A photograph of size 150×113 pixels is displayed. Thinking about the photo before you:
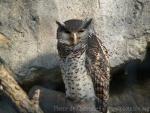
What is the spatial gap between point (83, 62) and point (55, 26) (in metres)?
0.53

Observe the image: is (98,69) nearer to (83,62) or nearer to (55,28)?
(83,62)

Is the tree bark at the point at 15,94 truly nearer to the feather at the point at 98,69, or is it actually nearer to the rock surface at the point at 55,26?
the feather at the point at 98,69

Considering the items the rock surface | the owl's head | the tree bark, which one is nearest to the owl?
the owl's head

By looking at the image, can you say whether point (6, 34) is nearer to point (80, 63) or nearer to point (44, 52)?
point (44, 52)

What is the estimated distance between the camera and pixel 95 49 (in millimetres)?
3510

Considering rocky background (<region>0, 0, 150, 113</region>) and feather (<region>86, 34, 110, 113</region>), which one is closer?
feather (<region>86, 34, 110, 113</region>)

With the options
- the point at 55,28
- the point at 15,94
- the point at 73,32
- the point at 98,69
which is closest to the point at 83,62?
the point at 98,69

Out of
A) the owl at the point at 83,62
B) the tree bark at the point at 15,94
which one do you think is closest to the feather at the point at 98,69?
the owl at the point at 83,62

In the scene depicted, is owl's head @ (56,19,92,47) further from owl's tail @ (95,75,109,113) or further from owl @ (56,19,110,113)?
owl's tail @ (95,75,109,113)

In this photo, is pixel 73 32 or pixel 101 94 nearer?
pixel 73 32

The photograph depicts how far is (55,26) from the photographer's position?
3873mm

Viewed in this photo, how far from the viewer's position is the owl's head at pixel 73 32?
340cm

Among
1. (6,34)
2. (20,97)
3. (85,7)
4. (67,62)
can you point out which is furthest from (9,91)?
(85,7)

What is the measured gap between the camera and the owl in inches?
135
